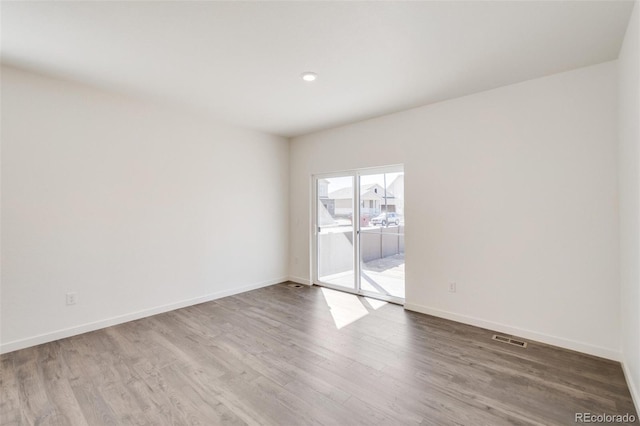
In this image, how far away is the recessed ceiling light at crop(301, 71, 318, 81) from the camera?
2.87m

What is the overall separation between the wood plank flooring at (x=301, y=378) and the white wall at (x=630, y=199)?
31 cm

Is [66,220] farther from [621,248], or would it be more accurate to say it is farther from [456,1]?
[621,248]

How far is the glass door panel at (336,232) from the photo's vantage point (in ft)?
15.7

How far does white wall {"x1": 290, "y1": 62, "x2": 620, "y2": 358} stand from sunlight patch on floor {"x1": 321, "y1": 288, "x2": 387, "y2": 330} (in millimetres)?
596

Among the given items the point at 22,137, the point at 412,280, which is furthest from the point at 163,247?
the point at 412,280

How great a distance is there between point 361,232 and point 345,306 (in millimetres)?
1184

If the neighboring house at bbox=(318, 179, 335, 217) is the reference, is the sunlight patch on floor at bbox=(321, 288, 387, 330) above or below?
below

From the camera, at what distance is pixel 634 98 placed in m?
1.98

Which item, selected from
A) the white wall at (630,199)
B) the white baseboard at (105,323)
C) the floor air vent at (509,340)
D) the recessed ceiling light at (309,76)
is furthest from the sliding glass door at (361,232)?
the white wall at (630,199)

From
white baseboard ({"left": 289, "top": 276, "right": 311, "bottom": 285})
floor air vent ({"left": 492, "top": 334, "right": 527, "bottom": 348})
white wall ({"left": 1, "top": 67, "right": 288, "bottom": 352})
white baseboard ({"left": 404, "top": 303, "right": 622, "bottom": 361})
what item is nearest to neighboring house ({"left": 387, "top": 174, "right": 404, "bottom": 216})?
white baseboard ({"left": 404, "top": 303, "right": 622, "bottom": 361})

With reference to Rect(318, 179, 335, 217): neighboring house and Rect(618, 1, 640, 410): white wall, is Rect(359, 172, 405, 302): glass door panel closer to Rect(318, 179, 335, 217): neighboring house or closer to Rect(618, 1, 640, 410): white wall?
Rect(318, 179, 335, 217): neighboring house

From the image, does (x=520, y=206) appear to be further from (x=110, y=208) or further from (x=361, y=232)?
(x=110, y=208)

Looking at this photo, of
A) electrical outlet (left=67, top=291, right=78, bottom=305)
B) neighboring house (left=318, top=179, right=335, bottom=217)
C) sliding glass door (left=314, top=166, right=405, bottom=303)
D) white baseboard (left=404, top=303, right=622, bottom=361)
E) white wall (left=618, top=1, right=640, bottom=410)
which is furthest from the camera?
neighboring house (left=318, top=179, right=335, bottom=217)

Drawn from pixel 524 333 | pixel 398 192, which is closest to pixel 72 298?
pixel 398 192
